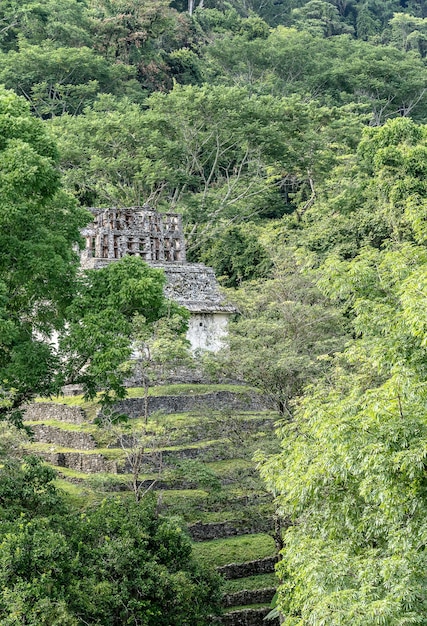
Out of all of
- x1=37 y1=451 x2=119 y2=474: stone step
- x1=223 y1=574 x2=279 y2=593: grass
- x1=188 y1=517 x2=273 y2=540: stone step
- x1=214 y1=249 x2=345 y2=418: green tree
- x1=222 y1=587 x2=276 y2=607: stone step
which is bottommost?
x1=222 y1=587 x2=276 y2=607: stone step

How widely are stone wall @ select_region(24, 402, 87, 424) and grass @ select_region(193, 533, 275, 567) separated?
5.36 meters

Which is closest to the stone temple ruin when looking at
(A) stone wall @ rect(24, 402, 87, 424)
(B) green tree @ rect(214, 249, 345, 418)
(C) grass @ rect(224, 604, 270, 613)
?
(B) green tree @ rect(214, 249, 345, 418)

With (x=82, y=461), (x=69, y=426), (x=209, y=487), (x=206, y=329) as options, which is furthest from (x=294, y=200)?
(x=209, y=487)

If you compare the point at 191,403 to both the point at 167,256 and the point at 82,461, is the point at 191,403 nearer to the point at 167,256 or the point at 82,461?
the point at 82,461

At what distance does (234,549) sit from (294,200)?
69.1 feet

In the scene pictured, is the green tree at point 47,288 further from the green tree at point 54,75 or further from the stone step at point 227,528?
the green tree at point 54,75

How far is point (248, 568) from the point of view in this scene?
1836 centimetres

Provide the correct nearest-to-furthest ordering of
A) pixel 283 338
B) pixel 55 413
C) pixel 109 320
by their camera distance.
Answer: pixel 109 320
pixel 283 338
pixel 55 413

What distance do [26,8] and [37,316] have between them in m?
32.4

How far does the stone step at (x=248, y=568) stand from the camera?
1805 cm

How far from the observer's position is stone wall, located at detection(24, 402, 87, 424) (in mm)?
22422

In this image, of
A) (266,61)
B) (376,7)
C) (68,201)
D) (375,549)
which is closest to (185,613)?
(375,549)

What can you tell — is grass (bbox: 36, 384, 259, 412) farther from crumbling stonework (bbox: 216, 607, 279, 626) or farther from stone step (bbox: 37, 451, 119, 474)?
crumbling stonework (bbox: 216, 607, 279, 626)

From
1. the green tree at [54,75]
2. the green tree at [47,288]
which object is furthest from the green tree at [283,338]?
the green tree at [54,75]
